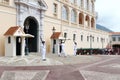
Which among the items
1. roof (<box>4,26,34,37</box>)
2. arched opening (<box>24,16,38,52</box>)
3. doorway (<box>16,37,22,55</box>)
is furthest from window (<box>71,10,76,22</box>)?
roof (<box>4,26,34,37</box>)

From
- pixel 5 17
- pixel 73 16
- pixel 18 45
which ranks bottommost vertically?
pixel 18 45

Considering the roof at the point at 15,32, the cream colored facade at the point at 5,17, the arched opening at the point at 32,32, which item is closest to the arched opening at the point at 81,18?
the arched opening at the point at 32,32

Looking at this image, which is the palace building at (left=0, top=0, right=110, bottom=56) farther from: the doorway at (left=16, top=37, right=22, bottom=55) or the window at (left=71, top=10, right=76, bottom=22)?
the doorway at (left=16, top=37, right=22, bottom=55)

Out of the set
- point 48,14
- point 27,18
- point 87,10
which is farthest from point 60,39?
point 87,10

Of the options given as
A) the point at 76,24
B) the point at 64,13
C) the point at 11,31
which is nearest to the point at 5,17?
the point at 11,31

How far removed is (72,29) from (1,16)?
828 inches

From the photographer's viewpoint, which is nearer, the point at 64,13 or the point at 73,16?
the point at 64,13

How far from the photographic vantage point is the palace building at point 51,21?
1314 inches

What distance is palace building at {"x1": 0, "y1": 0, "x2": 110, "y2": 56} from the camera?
33375 mm

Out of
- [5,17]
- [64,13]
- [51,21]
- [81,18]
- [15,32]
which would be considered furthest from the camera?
[81,18]

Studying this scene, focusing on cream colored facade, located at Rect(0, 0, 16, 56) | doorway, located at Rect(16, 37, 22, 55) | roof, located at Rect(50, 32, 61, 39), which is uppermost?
cream colored facade, located at Rect(0, 0, 16, 56)

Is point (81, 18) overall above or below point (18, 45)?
above

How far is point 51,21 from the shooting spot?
1667 inches

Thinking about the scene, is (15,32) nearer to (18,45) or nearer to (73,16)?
(18,45)
